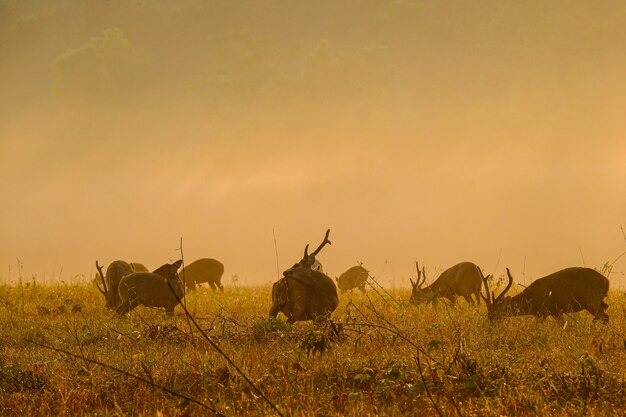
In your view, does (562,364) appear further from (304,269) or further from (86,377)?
(86,377)

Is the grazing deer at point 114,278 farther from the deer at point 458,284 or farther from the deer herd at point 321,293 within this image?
the deer at point 458,284

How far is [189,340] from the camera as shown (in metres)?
9.74

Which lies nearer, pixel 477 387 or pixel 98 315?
pixel 477 387

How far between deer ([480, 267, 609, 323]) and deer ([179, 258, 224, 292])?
42.6 ft

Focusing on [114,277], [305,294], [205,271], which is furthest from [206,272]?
[305,294]

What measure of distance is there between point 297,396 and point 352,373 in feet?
2.50

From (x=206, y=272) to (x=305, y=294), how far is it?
43.8 ft

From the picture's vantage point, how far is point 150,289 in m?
13.1

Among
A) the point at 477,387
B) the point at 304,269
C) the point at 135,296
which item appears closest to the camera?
the point at 477,387

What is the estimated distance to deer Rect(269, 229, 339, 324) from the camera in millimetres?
10500

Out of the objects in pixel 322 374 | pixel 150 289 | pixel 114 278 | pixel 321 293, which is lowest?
pixel 322 374

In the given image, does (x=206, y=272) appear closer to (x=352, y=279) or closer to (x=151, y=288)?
(x=352, y=279)

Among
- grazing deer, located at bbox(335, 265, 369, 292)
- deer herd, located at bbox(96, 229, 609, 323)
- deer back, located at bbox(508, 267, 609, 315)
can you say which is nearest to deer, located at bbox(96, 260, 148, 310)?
deer herd, located at bbox(96, 229, 609, 323)

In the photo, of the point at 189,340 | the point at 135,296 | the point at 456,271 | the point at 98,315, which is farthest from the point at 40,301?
the point at 456,271
